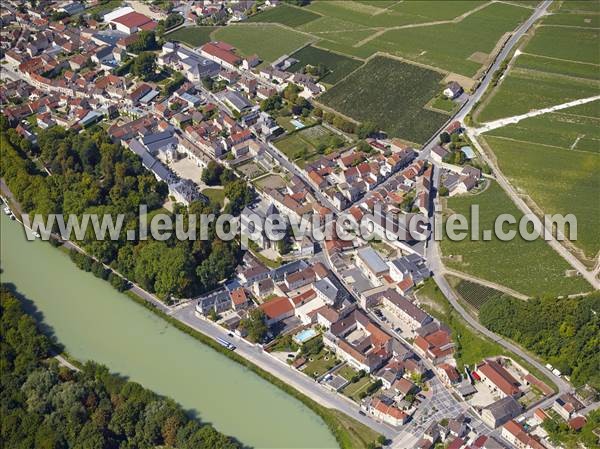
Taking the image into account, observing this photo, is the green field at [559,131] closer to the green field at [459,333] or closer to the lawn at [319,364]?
the green field at [459,333]

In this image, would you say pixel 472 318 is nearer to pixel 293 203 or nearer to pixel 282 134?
pixel 293 203

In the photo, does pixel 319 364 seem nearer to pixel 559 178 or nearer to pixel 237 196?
pixel 237 196

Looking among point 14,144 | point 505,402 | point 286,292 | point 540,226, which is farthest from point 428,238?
point 14,144

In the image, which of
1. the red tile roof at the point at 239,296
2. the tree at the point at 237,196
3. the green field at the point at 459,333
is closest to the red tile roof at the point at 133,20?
the tree at the point at 237,196

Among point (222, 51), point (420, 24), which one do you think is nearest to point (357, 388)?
point (222, 51)

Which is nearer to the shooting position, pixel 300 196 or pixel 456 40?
pixel 300 196
